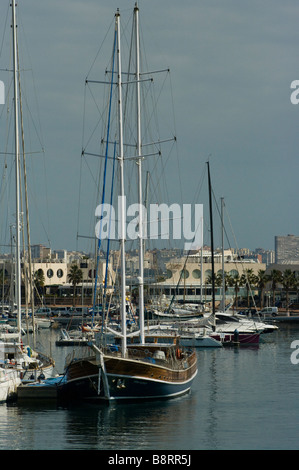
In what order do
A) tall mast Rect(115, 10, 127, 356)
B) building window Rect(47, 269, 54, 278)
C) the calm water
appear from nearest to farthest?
the calm water < tall mast Rect(115, 10, 127, 356) < building window Rect(47, 269, 54, 278)

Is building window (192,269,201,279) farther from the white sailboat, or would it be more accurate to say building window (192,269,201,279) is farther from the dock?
the dock

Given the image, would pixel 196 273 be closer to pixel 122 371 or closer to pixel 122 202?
pixel 122 202

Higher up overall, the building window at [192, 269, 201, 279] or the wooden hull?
the building window at [192, 269, 201, 279]

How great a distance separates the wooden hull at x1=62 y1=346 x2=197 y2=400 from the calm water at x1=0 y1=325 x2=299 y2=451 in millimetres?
548

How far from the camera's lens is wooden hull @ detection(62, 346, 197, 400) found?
37062 mm

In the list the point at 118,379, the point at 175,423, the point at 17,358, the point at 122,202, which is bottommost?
the point at 175,423

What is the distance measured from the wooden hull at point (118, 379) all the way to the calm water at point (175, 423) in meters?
0.55

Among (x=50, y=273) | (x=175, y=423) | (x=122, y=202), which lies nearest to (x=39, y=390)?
(x=175, y=423)

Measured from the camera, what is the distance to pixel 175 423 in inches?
1396

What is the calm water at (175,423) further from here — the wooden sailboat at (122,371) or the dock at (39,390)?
the wooden sailboat at (122,371)

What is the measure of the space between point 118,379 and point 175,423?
11.3 ft

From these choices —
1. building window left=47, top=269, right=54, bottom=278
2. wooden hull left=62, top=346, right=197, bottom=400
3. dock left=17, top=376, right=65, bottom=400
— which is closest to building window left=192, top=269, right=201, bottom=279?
building window left=47, top=269, right=54, bottom=278

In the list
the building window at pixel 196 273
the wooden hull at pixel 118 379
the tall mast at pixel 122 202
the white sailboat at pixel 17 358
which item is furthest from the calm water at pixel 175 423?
the building window at pixel 196 273
